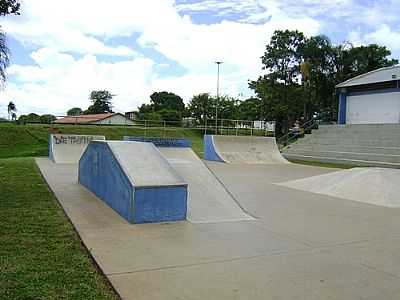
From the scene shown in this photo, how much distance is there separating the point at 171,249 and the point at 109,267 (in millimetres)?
939

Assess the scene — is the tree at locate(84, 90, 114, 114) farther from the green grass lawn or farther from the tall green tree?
the green grass lawn

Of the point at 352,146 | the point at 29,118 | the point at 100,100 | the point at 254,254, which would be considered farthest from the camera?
the point at 100,100

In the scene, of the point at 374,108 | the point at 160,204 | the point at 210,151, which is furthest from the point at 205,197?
the point at 374,108

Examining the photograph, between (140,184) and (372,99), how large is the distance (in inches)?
1059

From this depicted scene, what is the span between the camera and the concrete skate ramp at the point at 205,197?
22.1 ft

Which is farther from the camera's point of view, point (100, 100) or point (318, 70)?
point (100, 100)

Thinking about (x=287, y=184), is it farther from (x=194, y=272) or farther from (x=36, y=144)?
(x=36, y=144)

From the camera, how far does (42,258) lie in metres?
4.16

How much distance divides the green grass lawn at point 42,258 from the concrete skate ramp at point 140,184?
3.06ft

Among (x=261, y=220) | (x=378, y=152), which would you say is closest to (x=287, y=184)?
(x=261, y=220)

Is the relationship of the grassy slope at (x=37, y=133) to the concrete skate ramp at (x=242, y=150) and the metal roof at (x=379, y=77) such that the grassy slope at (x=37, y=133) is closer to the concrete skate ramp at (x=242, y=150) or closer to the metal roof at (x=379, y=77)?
the concrete skate ramp at (x=242, y=150)

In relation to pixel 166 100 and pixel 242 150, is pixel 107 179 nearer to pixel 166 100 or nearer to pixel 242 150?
pixel 242 150

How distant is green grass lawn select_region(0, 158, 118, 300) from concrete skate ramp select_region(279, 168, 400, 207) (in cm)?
648

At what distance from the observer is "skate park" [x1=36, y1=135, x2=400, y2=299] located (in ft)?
12.3
